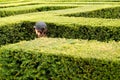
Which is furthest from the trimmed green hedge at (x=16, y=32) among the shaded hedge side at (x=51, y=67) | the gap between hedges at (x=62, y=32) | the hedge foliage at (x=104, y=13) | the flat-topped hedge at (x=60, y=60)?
the shaded hedge side at (x=51, y=67)

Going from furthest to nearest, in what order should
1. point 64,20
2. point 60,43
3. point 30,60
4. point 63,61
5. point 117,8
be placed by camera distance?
point 117,8, point 64,20, point 60,43, point 30,60, point 63,61

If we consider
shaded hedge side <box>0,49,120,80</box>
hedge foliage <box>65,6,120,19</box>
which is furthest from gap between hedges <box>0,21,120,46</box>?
shaded hedge side <box>0,49,120,80</box>

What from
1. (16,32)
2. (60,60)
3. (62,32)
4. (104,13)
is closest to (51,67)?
(60,60)

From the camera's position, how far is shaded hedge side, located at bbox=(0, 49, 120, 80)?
18.4ft

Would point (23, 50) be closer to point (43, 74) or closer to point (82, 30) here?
point (43, 74)

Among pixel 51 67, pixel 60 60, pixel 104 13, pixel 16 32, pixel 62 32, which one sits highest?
pixel 60 60

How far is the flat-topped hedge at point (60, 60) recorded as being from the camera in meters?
5.61

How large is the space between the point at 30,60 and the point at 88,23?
4219mm

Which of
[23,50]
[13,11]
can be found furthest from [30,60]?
[13,11]

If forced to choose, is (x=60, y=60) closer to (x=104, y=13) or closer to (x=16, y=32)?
(x=16, y=32)

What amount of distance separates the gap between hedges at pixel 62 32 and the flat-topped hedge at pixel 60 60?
3.00 meters

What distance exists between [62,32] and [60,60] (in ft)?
15.0

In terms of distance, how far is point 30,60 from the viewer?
6.26m

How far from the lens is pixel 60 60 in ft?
19.4
